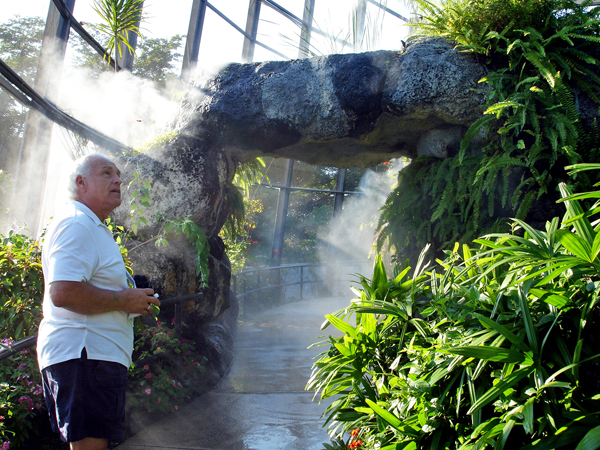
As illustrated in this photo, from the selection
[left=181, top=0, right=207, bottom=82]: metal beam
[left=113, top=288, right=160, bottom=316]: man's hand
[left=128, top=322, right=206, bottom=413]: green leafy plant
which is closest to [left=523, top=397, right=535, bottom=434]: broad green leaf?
[left=113, top=288, right=160, bottom=316]: man's hand

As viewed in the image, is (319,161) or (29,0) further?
(319,161)

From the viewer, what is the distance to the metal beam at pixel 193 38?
7633mm

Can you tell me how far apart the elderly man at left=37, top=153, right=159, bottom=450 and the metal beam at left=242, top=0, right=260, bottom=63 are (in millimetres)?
8517

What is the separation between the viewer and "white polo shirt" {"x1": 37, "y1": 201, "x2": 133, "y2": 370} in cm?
173

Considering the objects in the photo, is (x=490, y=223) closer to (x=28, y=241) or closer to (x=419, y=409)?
(x=419, y=409)

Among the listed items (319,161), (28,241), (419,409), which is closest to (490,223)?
(319,161)

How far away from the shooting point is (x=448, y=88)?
3953 mm

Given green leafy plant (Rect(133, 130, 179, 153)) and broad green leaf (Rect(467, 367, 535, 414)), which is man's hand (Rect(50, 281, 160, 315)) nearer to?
broad green leaf (Rect(467, 367, 535, 414))

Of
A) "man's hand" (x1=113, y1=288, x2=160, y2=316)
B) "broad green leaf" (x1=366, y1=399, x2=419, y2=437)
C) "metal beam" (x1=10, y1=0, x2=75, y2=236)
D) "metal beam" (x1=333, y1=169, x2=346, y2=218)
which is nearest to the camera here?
"broad green leaf" (x1=366, y1=399, x2=419, y2=437)

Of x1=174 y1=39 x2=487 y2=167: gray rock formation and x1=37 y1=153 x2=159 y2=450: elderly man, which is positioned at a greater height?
x1=174 y1=39 x2=487 y2=167: gray rock formation

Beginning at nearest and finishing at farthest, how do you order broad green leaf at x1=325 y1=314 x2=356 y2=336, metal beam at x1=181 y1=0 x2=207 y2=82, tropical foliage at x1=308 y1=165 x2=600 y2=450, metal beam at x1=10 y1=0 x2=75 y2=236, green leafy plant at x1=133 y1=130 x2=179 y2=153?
tropical foliage at x1=308 y1=165 x2=600 y2=450, broad green leaf at x1=325 y1=314 x2=356 y2=336, metal beam at x1=10 y1=0 x2=75 y2=236, green leafy plant at x1=133 y1=130 x2=179 y2=153, metal beam at x1=181 y1=0 x2=207 y2=82

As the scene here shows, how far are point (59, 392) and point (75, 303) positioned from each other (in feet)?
1.20

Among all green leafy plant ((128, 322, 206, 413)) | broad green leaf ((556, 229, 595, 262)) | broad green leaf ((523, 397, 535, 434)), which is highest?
broad green leaf ((556, 229, 595, 262))

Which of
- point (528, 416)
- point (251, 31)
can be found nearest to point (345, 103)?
point (528, 416)
